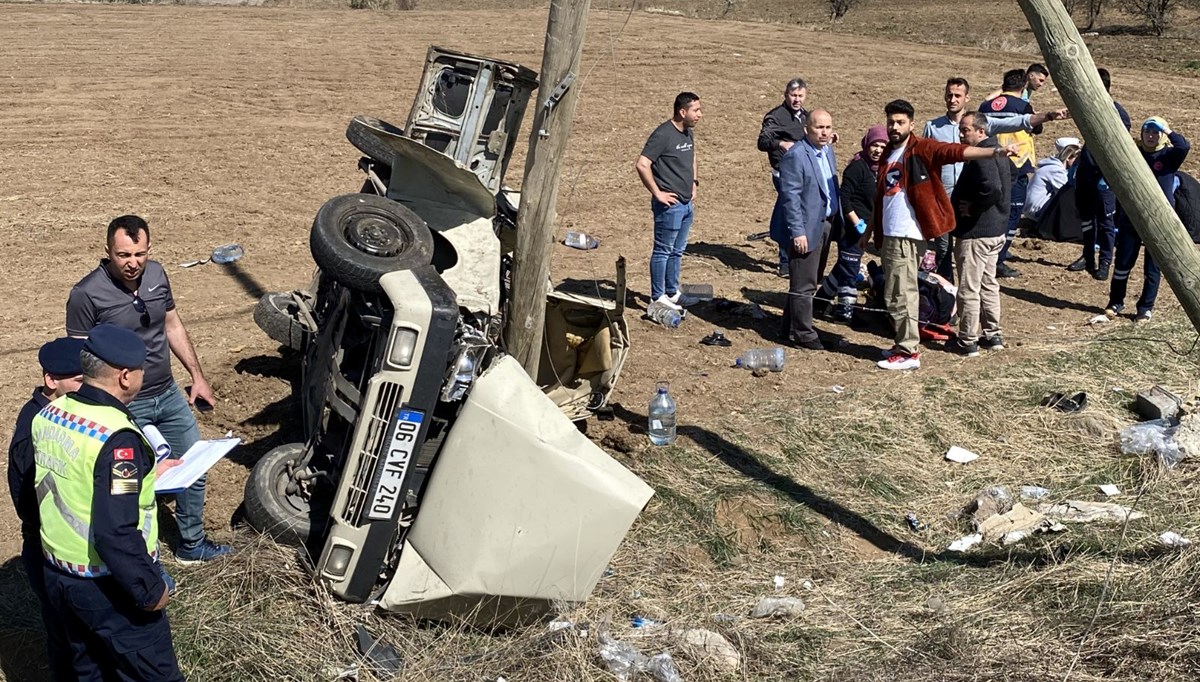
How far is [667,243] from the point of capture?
10.2 meters

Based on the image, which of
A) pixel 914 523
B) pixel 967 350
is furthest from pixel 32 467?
pixel 967 350

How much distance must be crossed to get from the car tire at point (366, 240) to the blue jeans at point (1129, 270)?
686 cm

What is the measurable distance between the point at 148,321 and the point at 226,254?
5498 mm

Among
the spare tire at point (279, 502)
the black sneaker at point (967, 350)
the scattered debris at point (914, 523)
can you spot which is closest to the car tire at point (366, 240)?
the spare tire at point (279, 502)

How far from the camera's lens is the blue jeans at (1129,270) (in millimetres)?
10312

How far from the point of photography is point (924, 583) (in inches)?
243

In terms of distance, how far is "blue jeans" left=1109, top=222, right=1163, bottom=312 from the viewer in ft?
33.8

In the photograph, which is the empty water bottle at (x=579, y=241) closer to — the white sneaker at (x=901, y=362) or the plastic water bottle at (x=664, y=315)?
the plastic water bottle at (x=664, y=315)

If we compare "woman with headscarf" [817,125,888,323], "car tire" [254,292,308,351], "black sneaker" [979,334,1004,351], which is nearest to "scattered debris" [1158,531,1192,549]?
"black sneaker" [979,334,1004,351]

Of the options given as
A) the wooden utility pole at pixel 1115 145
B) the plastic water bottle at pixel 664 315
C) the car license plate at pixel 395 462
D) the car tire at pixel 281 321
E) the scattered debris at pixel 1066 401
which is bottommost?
the plastic water bottle at pixel 664 315

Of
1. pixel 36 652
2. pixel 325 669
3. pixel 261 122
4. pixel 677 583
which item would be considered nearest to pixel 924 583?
pixel 677 583

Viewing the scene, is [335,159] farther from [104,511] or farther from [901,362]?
[104,511]

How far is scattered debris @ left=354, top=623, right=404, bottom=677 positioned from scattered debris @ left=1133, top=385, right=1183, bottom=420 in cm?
558

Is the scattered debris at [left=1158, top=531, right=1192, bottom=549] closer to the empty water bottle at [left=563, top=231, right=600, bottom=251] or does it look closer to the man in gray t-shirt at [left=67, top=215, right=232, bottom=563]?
the man in gray t-shirt at [left=67, top=215, right=232, bottom=563]
